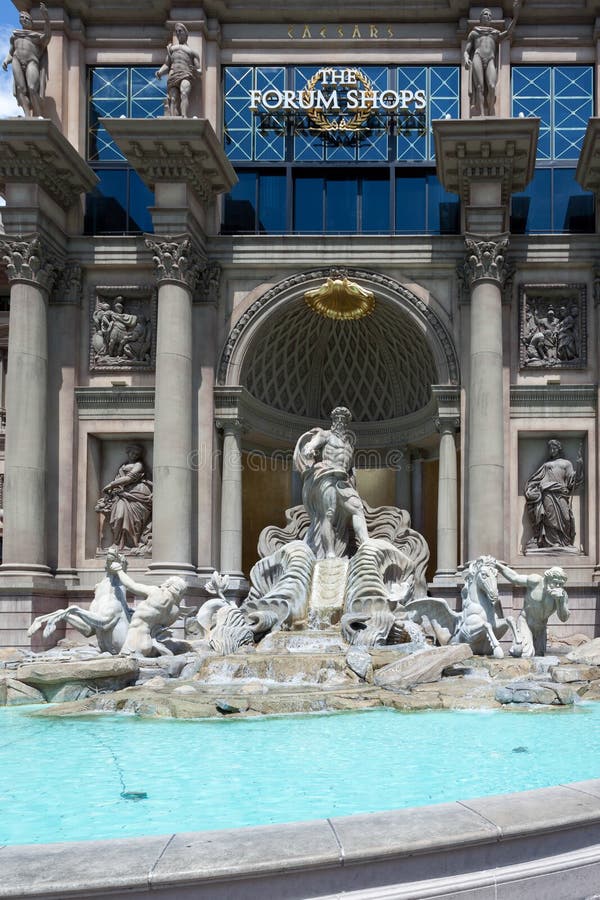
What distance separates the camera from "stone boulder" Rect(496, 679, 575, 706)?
52.5 feet

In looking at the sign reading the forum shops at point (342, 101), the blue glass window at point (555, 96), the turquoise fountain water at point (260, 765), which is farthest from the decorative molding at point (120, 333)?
the turquoise fountain water at point (260, 765)

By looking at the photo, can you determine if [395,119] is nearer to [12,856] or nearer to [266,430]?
[266,430]

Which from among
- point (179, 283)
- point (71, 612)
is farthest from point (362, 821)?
point (179, 283)

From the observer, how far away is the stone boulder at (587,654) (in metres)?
20.5

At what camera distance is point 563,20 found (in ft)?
95.3

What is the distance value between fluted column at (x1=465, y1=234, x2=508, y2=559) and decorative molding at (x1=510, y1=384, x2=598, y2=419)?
4.12ft

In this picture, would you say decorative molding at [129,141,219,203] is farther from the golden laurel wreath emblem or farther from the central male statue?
the central male statue

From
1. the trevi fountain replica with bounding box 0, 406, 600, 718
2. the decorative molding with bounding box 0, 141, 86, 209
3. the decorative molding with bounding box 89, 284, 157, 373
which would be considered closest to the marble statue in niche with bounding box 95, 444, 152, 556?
the trevi fountain replica with bounding box 0, 406, 600, 718

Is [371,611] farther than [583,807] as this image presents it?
Yes

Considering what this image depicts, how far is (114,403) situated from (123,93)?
29.8 feet

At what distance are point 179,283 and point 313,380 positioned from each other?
6.02 meters

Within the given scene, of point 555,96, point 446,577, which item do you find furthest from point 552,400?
point 555,96

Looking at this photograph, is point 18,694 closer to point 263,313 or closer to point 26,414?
point 26,414

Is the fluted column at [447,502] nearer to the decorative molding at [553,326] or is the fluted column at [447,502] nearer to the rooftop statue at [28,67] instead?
the decorative molding at [553,326]
